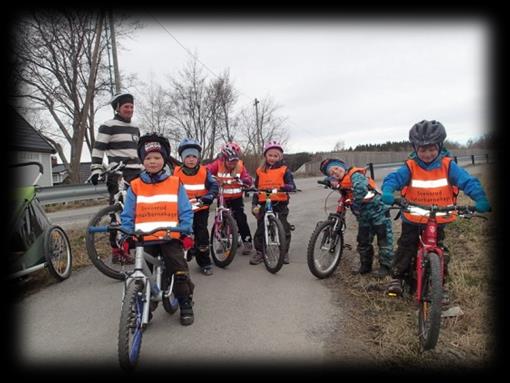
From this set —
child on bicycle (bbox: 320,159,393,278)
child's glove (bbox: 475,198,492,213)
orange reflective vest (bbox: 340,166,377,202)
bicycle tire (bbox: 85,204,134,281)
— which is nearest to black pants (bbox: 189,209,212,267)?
bicycle tire (bbox: 85,204,134,281)

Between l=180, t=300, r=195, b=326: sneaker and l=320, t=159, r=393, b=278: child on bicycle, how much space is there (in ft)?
7.91

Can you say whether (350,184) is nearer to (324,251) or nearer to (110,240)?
(324,251)

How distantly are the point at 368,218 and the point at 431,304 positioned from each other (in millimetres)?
2018

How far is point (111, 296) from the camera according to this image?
4.25m

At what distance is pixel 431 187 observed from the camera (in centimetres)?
383

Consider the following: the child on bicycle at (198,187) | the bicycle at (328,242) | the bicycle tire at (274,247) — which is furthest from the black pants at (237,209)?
the bicycle at (328,242)

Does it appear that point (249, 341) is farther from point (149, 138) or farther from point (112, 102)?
→ point (112, 102)

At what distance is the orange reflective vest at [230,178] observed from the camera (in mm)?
5852

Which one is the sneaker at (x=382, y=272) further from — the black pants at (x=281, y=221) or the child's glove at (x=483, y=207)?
the child's glove at (x=483, y=207)

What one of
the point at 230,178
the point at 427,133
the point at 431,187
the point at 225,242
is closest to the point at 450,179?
the point at 431,187

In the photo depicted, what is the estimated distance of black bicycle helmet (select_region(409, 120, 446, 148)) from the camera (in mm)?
3645

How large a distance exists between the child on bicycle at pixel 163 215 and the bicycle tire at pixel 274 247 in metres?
1.59

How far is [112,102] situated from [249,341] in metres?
3.72

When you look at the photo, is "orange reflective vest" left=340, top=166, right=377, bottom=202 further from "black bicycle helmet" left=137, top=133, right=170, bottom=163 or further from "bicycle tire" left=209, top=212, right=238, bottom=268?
"black bicycle helmet" left=137, top=133, right=170, bottom=163
